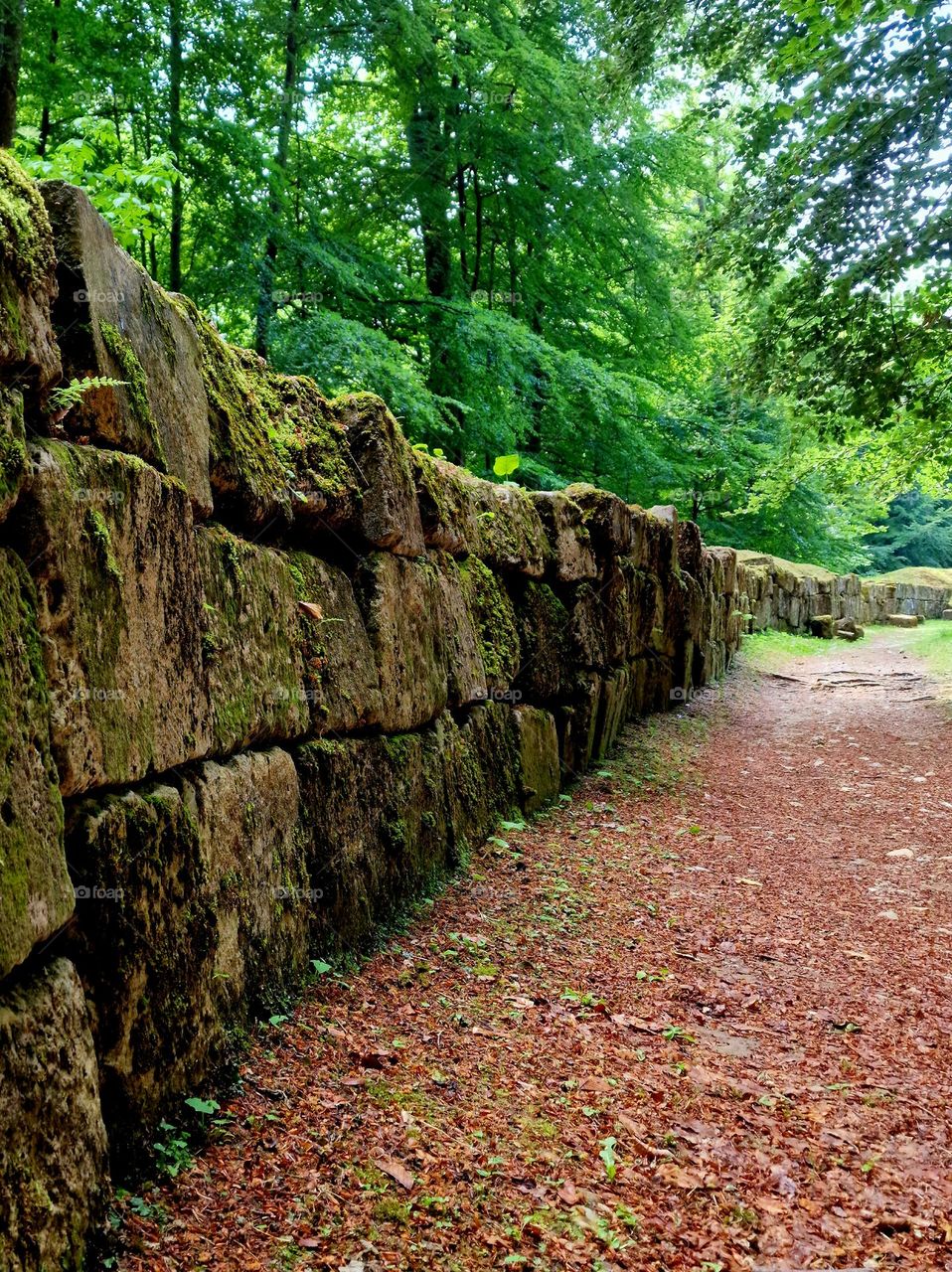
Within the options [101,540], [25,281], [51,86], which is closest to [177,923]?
[101,540]

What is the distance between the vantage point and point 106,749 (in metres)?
2.34

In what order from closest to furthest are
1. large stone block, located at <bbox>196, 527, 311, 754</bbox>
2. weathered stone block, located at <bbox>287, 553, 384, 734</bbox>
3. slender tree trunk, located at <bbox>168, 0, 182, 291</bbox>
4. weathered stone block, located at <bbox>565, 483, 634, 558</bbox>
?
large stone block, located at <bbox>196, 527, 311, 754</bbox> < weathered stone block, located at <bbox>287, 553, 384, 734</bbox> < weathered stone block, located at <bbox>565, 483, 634, 558</bbox> < slender tree trunk, located at <bbox>168, 0, 182, 291</bbox>

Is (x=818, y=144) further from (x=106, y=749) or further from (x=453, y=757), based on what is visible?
(x=106, y=749)

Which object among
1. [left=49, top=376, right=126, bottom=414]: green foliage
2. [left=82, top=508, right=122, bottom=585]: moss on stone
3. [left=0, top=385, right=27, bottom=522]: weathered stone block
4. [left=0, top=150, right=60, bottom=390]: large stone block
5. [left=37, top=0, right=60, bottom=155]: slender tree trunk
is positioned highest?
[left=37, top=0, right=60, bottom=155]: slender tree trunk

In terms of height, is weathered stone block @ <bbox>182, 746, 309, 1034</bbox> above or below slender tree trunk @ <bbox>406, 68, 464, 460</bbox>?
below

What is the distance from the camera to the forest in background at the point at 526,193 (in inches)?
339

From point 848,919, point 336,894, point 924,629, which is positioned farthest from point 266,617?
point 924,629

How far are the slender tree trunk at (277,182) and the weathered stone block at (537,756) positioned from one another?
526 centimetres

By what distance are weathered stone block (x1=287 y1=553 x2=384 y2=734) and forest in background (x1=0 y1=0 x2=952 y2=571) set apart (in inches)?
145

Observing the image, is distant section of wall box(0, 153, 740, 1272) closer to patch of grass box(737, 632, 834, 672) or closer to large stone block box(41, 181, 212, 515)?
large stone block box(41, 181, 212, 515)

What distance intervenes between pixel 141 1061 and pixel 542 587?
205 inches

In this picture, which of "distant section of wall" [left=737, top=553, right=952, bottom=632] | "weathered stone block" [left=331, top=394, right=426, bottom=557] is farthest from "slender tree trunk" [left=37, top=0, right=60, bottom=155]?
"distant section of wall" [left=737, top=553, right=952, bottom=632]

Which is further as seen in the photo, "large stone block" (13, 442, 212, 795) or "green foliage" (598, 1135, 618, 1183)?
"green foliage" (598, 1135, 618, 1183)

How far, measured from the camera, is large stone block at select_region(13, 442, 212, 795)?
2.17m
